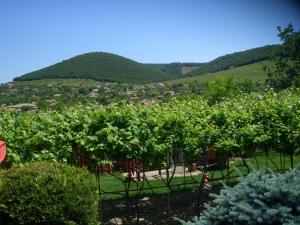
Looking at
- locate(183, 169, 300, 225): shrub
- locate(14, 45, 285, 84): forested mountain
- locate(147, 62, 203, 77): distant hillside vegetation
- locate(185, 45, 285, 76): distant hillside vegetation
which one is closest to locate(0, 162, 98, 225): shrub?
locate(183, 169, 300, 225): shrub

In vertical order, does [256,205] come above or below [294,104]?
below

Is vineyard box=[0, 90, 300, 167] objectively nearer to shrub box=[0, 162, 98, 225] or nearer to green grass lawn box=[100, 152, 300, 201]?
green grass lawn box=[100, 152, 300, 201]

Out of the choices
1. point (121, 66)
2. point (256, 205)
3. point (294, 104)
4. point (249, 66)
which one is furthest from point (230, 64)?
point (256, 205)

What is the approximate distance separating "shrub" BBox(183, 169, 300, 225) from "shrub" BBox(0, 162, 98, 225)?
82.2 inches

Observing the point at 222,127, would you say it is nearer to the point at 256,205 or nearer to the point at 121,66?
the point at 256,205

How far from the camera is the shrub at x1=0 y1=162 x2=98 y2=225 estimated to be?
4.94 meters

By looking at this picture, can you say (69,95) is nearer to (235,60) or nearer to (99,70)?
(99,70)

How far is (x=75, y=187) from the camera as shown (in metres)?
5.11

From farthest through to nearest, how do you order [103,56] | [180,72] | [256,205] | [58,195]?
[180,72] → [103,56] → [58,195] → [256,205]

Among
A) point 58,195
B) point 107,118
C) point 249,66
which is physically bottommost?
point 58,195

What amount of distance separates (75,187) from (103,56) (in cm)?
9884

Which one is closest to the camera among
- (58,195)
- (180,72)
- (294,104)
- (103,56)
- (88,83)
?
(58,195)

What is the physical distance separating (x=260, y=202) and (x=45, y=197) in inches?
109

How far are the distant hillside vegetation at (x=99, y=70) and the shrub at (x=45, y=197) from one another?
80832 mm
